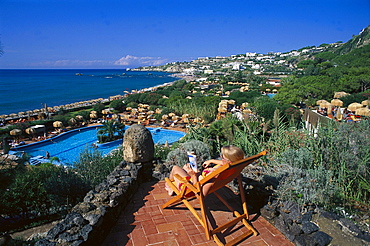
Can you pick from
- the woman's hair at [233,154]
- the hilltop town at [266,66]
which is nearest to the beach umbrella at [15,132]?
the woman's hair at [233,154]

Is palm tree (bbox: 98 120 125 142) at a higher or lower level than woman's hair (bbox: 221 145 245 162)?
lower

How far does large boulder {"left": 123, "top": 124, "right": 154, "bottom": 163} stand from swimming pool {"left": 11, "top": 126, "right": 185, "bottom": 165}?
8.72 metres

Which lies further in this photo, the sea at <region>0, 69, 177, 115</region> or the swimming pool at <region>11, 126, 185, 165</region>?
the sea at <region>0, 69, 177, 115</region>

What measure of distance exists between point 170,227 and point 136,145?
1.83 metres

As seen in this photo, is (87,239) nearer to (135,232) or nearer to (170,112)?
(135,232)

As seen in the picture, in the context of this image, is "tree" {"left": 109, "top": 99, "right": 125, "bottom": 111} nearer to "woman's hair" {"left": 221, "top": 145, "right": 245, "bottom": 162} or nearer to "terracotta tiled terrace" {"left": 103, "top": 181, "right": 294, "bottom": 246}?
"terracotta tiled terrace" {"left": 103, "top": 181, "right": 294, "bottom": 246}

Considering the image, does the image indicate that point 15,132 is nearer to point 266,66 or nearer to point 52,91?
point 52,91

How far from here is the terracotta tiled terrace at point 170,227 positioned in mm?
2504

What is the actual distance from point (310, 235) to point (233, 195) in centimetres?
124

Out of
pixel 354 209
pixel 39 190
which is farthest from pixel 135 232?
pixel 39 190

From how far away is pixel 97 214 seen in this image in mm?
2564

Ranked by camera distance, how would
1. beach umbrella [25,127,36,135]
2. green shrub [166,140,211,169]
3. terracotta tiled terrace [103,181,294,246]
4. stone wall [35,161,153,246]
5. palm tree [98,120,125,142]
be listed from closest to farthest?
stone wall [35,161,153,246], terracotta tiled terrace [103,181,294,246], green shrub [166,140,211,169], palm tree [98,120,125,142], beach umbrella [25,127,36,135]

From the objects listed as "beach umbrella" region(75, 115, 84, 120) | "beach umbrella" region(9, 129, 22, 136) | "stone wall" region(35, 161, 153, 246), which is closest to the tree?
"beach umbrella" region(75, 115, 84, 120)

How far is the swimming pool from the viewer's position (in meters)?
13.7
